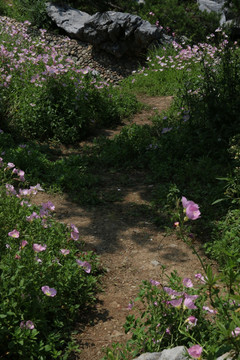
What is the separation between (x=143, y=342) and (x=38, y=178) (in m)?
2.73

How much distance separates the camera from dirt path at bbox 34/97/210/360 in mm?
2770

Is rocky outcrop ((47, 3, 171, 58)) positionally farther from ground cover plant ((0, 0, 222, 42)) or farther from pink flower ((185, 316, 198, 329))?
pink flower ((185, 316, 198, 329))

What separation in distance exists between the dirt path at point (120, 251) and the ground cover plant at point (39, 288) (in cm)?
13

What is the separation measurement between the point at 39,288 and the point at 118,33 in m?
8.65

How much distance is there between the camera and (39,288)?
2.56m

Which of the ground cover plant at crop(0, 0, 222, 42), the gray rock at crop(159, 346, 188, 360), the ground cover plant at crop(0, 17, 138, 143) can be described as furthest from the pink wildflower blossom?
the ground cover plant at crop(0, 0, 222, 42)

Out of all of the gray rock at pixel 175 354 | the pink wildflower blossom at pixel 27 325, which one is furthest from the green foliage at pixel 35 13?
the gray rock at pixel 175 354

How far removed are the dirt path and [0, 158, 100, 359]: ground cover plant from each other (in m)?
0.13

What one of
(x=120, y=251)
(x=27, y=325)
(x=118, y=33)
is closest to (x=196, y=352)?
(x=27, y=325)

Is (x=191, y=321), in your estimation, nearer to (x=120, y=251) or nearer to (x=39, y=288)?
(x=39, y=288)

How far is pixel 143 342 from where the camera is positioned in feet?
7.79

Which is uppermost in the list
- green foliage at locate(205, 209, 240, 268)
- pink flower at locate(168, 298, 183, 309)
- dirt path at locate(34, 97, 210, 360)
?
pink flower at locate(168, 298, 183, 309)

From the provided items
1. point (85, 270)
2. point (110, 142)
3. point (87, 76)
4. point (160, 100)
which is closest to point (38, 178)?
point (110, 142)

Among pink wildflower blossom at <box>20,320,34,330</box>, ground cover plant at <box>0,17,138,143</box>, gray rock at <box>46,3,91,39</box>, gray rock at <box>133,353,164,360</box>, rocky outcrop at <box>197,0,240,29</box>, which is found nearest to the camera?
gray rock at <box>133,353,164,360</box>
